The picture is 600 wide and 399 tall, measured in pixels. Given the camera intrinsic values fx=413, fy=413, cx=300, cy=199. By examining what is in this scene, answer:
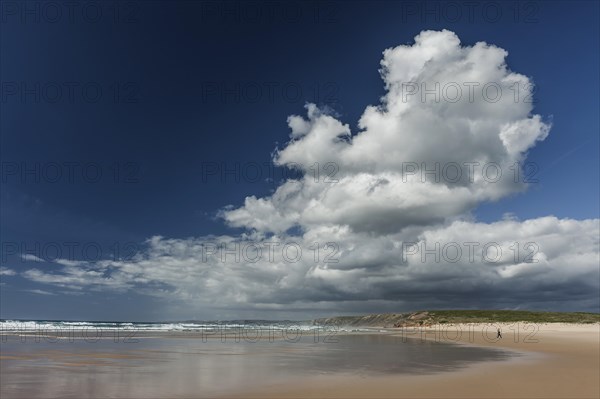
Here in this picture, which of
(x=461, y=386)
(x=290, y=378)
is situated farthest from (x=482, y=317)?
(x=290, y=378)

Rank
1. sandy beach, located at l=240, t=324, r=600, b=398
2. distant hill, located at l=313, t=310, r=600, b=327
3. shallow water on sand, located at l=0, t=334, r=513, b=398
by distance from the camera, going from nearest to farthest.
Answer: sandy beach, located at l=240, t=324, r=600, b=398, shallow water on sand, located at l=0, t=334, r=513, b=398, distant hill, located at l=313, t=310, r=600, b=327

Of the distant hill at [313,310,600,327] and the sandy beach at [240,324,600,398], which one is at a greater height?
the sandy beach at [240,324,600,398]

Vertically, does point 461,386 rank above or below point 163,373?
above

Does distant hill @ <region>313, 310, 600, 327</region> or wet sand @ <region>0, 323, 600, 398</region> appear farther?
distant hill @ <region>313, 310, 600, 327</region>

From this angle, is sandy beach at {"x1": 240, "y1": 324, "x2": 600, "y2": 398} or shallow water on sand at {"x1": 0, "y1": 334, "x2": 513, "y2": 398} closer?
sandy beach at {"x1": 240, "y1": 324, "x2": 600, "y2": 398}

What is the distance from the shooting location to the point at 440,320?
444 feet

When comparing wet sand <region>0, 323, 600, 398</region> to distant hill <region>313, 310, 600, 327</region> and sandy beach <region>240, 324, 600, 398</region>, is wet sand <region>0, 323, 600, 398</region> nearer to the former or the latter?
sandy beach <region>240, 324, 600, 398</region>

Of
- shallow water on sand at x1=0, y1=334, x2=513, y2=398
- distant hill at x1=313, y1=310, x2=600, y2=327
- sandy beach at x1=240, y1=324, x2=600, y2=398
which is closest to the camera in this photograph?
sandy beach at x1=240, y1=324, x2=600, y2=398

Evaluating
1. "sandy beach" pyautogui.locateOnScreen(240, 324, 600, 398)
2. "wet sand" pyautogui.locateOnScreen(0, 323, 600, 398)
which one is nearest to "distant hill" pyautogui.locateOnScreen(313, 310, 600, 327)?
"wet sand" pyautogui.locateOnScreen(0, 323, 600, 398)

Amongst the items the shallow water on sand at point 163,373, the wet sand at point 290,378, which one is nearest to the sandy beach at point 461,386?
the wet sand at point 290,378

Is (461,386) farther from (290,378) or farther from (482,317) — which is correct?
(482,317)

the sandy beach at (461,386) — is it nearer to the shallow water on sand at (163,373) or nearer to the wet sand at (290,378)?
the wet sand at (290,378)

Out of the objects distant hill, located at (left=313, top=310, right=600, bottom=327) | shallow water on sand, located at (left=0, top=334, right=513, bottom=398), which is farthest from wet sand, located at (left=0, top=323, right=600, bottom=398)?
distant hill, located at (left=313, top=310, right=600, bottom=327)

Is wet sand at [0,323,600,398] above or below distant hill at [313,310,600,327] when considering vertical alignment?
above
